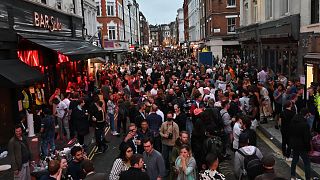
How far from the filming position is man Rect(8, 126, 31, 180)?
8.64 m

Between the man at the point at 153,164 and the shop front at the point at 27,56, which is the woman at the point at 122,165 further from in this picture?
the shop front at the point at 27,56

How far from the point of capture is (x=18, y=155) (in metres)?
8.66

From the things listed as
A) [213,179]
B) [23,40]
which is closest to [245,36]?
[23,40]

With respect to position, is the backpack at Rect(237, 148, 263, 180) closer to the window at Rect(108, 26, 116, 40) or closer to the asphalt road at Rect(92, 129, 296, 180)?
the asphalt road at Rect(92, 129, 296, 180)

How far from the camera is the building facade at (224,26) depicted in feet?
169

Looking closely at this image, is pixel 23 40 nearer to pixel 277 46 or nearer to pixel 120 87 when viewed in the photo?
pixel 120 87

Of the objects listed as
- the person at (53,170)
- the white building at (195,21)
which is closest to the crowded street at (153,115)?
the person at (53,170)

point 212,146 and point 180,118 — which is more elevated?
point 180,118

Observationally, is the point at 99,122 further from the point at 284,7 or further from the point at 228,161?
the point at 284,7

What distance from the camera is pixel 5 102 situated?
1434 cm

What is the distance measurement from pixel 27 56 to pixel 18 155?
9.67m

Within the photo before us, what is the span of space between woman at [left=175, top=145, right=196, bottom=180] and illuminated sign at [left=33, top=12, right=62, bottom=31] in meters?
13.1

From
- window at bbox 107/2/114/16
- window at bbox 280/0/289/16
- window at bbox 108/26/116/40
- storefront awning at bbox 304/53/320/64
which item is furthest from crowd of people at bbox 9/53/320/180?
A: window at bbox 107/2/114/16

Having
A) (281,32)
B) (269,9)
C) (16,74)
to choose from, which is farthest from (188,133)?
(269,9)
